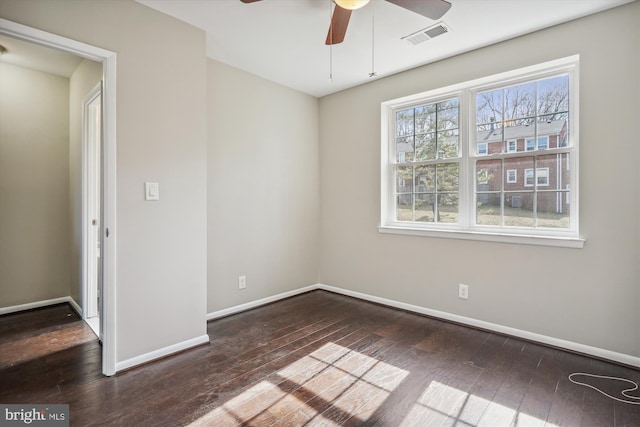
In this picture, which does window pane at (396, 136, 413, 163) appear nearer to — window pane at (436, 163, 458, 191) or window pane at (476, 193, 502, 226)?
window pane at (436, 163, 458, 191)

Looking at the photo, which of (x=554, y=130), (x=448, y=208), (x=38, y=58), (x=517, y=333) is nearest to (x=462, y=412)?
(x=517, y=333)

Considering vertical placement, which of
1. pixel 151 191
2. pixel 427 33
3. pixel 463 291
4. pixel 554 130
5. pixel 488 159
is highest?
pixel 427 33

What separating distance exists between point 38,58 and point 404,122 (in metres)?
3.77

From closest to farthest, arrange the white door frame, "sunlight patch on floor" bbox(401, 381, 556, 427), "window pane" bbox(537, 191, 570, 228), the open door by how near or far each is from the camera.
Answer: "sunlight patch on floor" bbox(401, 381, 556, 427) → the white door frame → "window pane" bbox(537, 191, 570, 228) → the open door

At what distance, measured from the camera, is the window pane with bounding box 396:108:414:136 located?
11.7ft

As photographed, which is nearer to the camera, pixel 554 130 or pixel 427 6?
pixel 427 6

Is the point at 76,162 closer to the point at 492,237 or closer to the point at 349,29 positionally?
the point at 349,29

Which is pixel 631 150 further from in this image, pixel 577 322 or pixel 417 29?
pixel 417 29

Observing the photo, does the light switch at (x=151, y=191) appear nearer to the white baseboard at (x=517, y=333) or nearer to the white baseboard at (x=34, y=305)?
the white baseboard at (x=34, y=305)

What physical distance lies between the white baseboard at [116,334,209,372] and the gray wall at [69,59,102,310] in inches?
55.2

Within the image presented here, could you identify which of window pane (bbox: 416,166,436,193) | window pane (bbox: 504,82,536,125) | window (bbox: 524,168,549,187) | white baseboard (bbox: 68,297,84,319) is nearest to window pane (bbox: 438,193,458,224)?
window pane (bbox: 416,166,436,193)

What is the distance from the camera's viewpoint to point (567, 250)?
2518 millimetres

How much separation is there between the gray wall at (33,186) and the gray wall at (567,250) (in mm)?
3537

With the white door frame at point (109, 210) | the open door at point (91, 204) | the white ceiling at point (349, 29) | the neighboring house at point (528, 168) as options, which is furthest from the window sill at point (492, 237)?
the open door at point (91, 204)
